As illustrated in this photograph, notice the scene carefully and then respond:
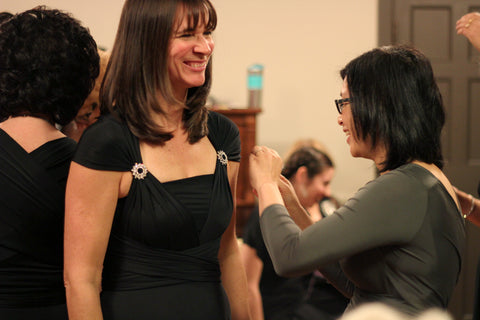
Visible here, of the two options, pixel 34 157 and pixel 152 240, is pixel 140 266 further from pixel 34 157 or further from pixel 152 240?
pixel 34 157

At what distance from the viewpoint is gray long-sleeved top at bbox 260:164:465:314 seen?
1.31m

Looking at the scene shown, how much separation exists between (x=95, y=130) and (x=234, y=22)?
3646 mm

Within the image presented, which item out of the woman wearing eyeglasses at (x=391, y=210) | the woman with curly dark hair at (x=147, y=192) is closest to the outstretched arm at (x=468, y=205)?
the woman wearing eyeglasses at (x=391, y=210)

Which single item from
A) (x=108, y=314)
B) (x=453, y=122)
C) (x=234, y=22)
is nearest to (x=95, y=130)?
(x=108, y=314)

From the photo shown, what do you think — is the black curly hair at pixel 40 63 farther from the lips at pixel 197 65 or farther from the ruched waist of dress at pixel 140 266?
the ruched waist of dress at pixel 140 266

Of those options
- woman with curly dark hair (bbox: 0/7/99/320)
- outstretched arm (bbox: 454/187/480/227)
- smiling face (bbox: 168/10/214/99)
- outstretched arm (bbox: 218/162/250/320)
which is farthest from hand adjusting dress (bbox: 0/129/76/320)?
outstretched arm (bbox: 454/187/480/227)

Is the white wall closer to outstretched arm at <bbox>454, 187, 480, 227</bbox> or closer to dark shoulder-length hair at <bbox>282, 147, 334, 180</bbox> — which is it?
dark shoulder-length hair at <bbox>282, 147, 334, 180</bbox>

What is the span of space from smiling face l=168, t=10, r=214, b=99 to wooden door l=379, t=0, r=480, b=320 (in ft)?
11.8

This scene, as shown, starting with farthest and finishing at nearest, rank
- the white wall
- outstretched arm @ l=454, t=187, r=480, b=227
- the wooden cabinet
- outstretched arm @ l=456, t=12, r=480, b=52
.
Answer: the white wall < the wooden cabinet < outstretched arm @ l=456, t=12, r=480, b=52 < outstretched arm @ l=454, t=187, r=480, b=227

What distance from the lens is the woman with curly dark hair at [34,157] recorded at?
146 cm

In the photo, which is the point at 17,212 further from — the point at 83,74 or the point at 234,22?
the point at 234,22

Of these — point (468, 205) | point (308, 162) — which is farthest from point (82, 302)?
point (308, 162)

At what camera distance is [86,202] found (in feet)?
4.44

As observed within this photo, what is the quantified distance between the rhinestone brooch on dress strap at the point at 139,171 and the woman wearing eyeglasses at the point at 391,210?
1.05 feet
